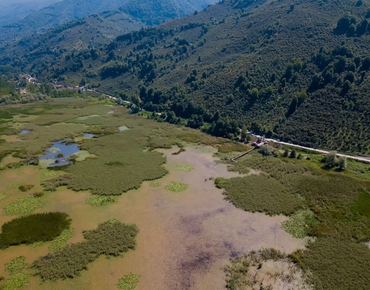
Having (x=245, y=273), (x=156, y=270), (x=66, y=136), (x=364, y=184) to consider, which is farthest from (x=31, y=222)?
(x=364, y=184)

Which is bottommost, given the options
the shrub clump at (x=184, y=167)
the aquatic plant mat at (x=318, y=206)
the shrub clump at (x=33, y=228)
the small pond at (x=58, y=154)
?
the aquatic plant mat at (x=318, y=206)

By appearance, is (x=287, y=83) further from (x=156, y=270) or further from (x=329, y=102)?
(x=156, y=270)

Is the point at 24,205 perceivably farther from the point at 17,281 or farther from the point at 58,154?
the point at 58,154

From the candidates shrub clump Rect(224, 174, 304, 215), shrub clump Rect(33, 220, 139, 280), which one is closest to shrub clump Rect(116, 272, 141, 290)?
shrub clump Rect(33, 220, 139, 280)

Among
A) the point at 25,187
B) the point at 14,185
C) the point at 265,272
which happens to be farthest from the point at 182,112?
the point at 265,272

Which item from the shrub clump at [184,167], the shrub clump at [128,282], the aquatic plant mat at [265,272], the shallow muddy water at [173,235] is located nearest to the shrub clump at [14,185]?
the shallow muddy water at [173,235]

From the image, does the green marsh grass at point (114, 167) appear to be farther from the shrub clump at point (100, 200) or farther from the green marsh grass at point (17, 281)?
the green marsh grass at point (17, 281)
